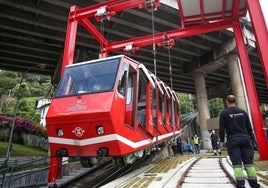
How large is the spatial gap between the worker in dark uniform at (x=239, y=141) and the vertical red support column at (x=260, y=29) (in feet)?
12.5

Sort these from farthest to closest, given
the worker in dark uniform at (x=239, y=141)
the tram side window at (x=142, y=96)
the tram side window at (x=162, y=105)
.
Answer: the tram side window at (x=162, y=105)
the tram side window at (x=142, y=96)
the worker in dark uniform at (x=239, y=141)

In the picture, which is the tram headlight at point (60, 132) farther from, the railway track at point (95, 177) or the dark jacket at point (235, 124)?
the dark jacket at point (235, 124)

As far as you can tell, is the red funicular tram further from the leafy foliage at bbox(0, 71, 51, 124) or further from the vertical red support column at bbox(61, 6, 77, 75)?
the leafy foliage at bbox(0, 71, 51, 124)

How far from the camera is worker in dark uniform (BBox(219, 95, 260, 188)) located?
4371 mm

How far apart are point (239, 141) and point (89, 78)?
4.32 metres

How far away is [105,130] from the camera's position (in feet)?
19.6

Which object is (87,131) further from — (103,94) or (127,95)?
(127,95)

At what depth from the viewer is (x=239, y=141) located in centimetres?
446

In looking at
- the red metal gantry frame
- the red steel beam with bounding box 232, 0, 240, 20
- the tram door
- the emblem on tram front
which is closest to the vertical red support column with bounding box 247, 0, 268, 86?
the red metal gantry frame

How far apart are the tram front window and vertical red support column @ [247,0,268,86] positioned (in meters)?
4.63

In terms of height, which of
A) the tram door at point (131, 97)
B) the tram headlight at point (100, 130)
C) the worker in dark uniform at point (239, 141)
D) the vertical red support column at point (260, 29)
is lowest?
the worker in dark uniform at point (239, 141)

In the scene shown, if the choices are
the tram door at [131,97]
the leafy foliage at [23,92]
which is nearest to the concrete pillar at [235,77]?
the tram door at [131,97]

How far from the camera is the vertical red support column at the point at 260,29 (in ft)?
25.2

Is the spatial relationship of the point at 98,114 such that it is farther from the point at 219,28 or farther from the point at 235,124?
the point at 219,28
